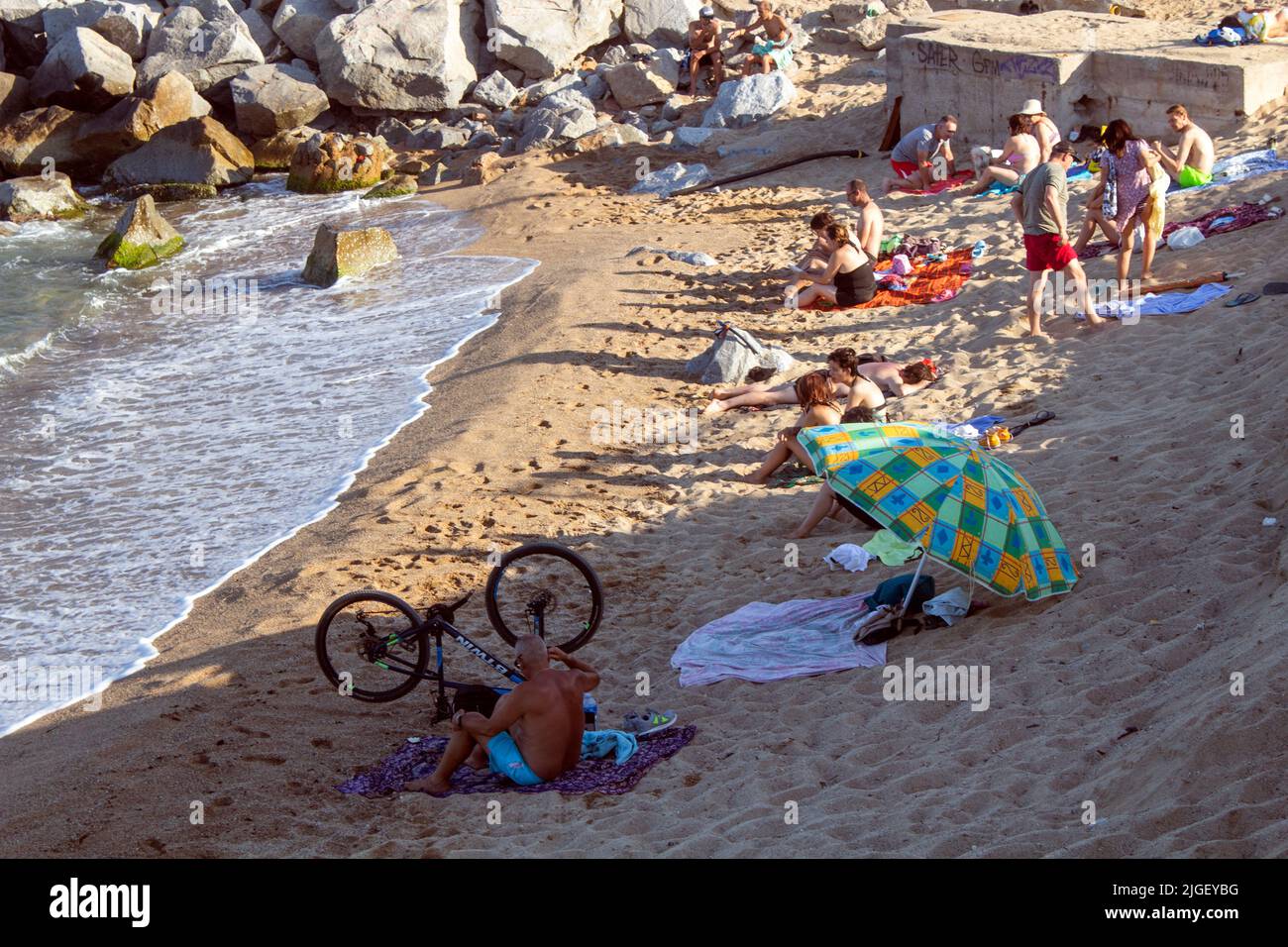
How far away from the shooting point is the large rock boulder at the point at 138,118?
2373 cm

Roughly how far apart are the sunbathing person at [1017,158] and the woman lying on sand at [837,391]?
17.0 feet

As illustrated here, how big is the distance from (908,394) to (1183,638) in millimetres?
4805

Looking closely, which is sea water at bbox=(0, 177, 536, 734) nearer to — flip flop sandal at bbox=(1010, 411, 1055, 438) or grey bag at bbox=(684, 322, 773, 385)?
grey bag at bbox=(684, 322, 773, 385)

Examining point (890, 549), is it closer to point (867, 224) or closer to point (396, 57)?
point (867, 224)

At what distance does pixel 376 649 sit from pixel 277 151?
19480 millimetres

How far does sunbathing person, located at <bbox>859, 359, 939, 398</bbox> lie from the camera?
35.0ft

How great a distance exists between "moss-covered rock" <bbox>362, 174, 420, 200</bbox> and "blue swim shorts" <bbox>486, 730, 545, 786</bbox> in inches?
655

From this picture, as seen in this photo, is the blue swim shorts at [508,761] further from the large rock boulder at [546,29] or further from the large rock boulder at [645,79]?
the large rock boulder at [546,29]

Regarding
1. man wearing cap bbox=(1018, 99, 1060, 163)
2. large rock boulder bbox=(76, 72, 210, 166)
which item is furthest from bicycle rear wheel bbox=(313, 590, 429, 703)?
large rock boulder bbox=(76, 72, 210, 166)

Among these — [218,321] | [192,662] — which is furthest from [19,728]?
[218,321]

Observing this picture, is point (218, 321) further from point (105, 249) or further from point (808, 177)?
point (808, 177)

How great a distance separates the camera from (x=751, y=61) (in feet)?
71.9

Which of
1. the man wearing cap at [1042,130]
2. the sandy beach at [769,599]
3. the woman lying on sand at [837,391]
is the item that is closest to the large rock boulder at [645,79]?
the man wearing cap at [1042,130]

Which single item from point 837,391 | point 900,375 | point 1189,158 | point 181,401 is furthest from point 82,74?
point 837,391
